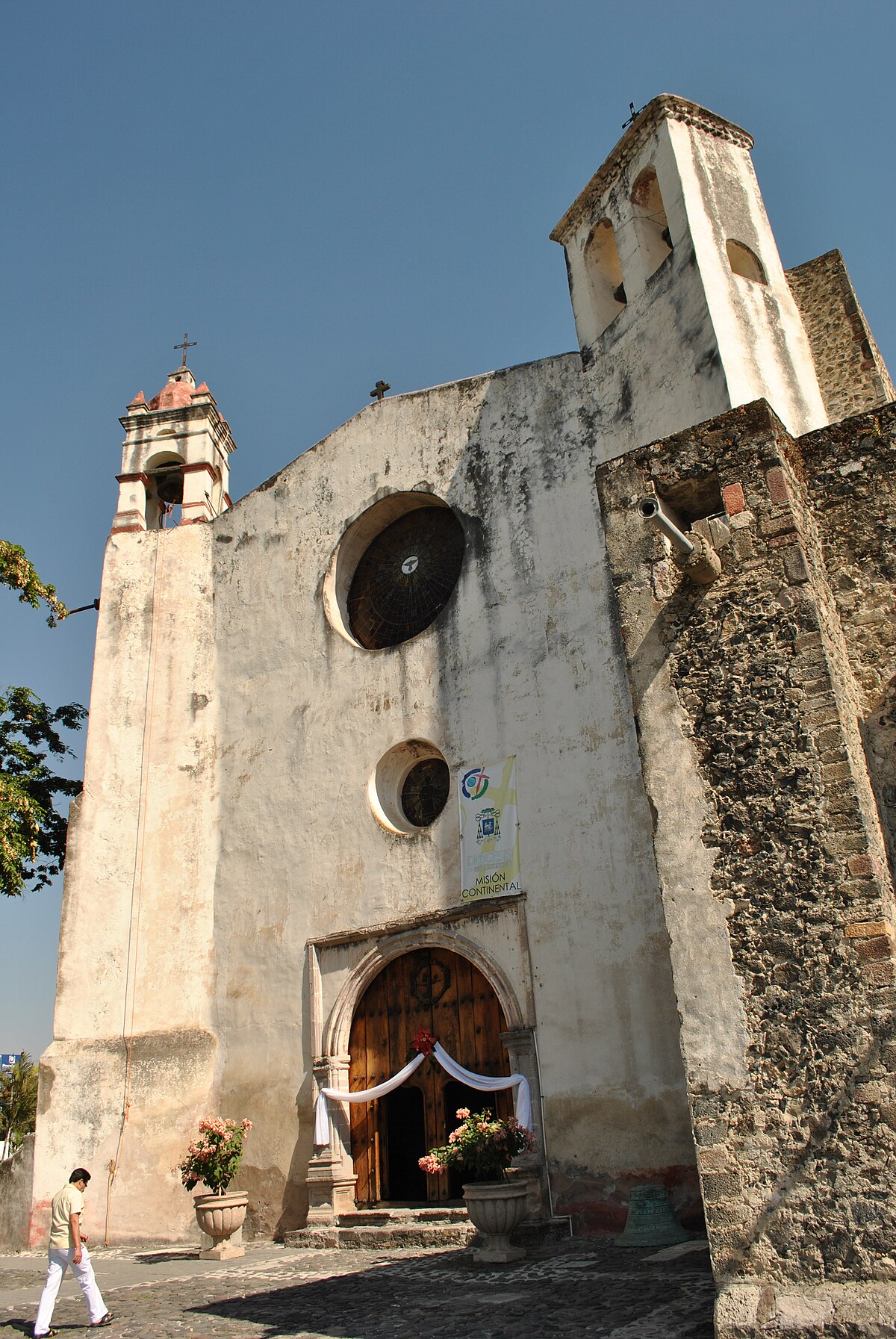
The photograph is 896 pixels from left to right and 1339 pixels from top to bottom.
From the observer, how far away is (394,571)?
1288 centimetres

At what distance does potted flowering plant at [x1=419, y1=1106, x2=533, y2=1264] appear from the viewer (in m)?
7.63

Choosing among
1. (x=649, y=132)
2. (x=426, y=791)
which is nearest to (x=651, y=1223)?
(x=426, y=791)

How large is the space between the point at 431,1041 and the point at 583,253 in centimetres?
926

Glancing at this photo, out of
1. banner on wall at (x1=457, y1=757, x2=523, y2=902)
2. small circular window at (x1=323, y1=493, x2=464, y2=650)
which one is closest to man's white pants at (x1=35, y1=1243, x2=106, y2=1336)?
banner on wall at (x1=457, y1=757, x2=523, y2=902)

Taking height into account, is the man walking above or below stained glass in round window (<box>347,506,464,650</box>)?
below

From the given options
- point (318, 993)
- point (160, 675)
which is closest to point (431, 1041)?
point (318, 993)

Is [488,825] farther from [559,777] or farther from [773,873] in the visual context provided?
[773,873]

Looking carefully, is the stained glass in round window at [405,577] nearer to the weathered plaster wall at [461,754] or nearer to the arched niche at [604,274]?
the weathered plaster wall at [461,754]

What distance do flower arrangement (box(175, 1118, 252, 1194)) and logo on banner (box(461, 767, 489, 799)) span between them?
3967 mm

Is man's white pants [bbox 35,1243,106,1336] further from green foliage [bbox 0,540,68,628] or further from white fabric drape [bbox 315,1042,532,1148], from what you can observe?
green foliage [bbox 0,540,68,628]

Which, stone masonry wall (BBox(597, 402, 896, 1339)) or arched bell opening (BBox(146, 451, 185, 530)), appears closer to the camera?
stone masonry wall (BBox(597, 402, 896, 1339))

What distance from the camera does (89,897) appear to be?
12.2 metres

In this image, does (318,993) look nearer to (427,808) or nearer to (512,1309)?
(427,808)

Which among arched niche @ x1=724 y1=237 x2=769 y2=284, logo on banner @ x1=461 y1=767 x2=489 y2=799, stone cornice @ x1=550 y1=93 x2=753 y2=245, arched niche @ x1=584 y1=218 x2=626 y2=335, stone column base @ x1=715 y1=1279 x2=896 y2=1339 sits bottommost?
stone column base @ x1=715 y1=1279 x2=896 y2=1339
